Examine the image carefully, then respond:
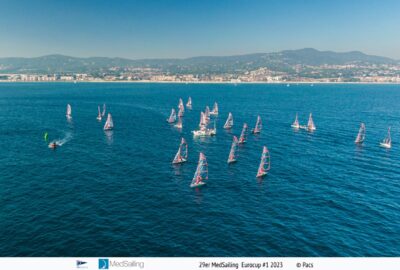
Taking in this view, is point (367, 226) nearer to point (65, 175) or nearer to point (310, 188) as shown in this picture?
point (310, 188)

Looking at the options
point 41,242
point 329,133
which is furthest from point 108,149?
point 329,133

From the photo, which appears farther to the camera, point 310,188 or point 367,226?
point 310,188
